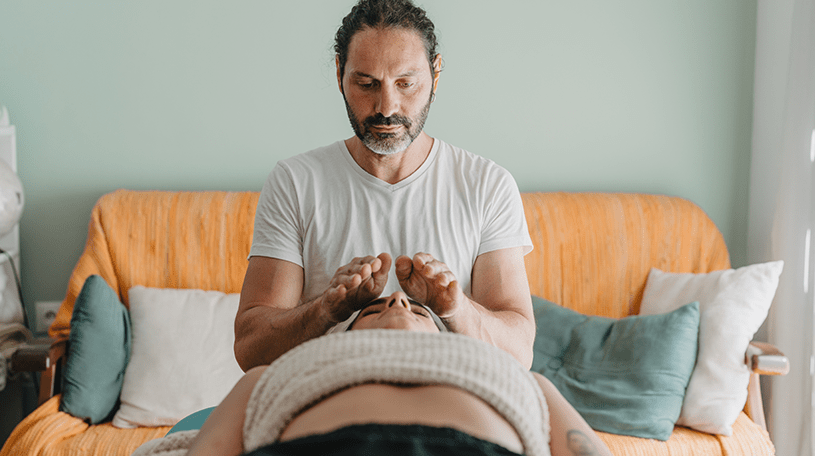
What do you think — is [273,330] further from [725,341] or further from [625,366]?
[725,341]

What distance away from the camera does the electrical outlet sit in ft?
7.70

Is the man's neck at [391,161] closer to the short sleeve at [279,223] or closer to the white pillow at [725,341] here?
the short sleeve at [279,223]

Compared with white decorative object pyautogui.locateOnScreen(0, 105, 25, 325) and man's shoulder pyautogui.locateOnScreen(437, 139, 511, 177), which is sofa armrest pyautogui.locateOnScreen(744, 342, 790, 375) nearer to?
man's shoulder pyautogui.locateOnScreen(437, 139, 511, 177)

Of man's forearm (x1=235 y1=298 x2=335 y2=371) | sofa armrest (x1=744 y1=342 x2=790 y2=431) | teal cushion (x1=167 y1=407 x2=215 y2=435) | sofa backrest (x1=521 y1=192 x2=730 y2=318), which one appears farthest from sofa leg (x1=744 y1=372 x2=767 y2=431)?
teal cushion (x1=167 y1=407 x2=215 y2=435)

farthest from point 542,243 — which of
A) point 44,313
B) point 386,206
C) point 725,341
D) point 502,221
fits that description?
point 44,313

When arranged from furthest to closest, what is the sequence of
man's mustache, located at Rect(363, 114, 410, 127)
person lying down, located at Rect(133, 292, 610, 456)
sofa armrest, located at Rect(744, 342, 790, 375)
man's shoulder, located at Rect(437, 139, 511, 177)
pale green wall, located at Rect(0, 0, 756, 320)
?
pale green wall, located at Rect(0, 0, 756, 320)
sofa armrest, located at Rect(744, 342, 790, 375)
man's shoulder, located at Rect(437, 139, 511, 177)
man's mustache, located at Rect(363, 114, 410, 127)
person lying down, located at Rect(133, 292, 610, 456)

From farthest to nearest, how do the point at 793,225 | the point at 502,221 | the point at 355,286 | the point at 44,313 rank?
the point at 44,313, the point at 793,225, the point at 502,221, the point at 355,286

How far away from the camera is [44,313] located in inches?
92.4

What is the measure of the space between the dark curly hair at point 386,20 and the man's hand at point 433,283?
19.7 inches

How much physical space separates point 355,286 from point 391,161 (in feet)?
1.44

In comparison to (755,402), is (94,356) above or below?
above

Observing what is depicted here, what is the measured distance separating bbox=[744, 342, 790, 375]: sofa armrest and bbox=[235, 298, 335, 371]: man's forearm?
1418mm

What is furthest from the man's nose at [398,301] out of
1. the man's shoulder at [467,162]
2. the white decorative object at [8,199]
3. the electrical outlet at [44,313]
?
the electrical outlet at [44,313]

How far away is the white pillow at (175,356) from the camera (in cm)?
188
